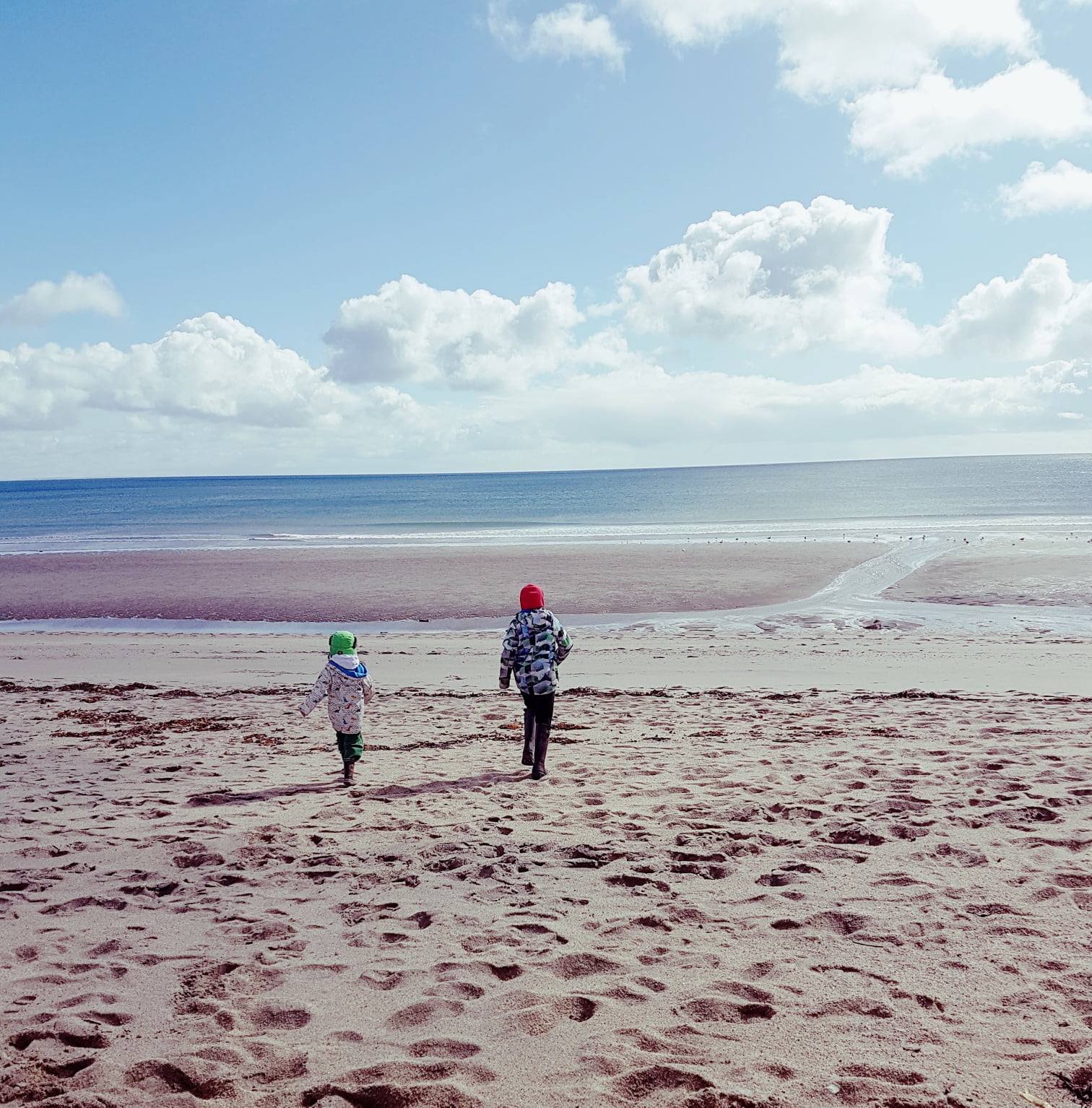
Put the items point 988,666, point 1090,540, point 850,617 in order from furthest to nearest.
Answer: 1. point 1090,540
2. point 850,617
3. point 988,666

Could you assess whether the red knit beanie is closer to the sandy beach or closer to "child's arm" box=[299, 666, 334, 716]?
the sandy beach

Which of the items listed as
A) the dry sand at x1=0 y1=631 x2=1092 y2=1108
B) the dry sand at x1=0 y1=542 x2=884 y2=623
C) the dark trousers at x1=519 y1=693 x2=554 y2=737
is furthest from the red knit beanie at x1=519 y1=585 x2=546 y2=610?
the dry sand at x1=0 y1=542 x2=884 y2=623

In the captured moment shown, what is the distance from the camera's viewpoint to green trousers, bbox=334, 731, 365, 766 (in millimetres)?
8031

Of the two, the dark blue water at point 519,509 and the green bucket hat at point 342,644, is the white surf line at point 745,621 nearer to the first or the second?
the green bucket hat at point 342,644

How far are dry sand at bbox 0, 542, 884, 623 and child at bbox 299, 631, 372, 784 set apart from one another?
1402cm

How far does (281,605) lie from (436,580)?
6.23m

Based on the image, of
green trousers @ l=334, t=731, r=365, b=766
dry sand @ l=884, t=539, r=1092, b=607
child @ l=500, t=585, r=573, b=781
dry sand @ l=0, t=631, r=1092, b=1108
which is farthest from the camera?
dry sand @ l=884, t=539, r=1092, b=607

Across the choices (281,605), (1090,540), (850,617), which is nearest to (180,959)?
(850,617)

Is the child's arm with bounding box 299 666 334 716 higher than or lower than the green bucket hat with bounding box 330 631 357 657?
lower

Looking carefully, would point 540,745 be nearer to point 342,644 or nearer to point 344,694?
point 344,694

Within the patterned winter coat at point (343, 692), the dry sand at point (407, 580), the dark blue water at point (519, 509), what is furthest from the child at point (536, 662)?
the dark blue water at point (519, 509)

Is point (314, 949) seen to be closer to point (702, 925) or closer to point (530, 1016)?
point (530, 1016)

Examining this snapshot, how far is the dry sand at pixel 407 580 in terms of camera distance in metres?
23.6

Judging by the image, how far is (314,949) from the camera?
455 centimetres
